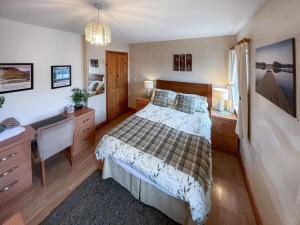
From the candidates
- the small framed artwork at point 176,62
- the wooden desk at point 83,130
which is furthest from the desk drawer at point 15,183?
the small framed artwork at point 176,62

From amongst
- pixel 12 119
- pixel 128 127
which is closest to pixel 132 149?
pixel 128 127

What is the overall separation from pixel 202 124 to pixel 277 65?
1.63m

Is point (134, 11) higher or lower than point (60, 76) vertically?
higher

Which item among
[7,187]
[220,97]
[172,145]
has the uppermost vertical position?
[220,97]

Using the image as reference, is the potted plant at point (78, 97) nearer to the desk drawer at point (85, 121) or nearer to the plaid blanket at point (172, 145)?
the desk drawer at point (85, 121)

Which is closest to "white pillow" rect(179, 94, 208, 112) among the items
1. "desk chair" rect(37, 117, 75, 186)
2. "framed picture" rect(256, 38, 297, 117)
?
"framed picture" rect(256, 38, 297, 117)

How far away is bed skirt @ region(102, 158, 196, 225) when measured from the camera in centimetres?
168

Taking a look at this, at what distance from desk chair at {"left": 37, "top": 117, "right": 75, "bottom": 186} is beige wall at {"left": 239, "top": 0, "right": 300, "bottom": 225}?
2.42 m

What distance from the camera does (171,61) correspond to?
4.13 meters

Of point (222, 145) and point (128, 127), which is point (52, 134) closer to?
point (128, 127)

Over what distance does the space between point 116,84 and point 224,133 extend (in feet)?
9.92

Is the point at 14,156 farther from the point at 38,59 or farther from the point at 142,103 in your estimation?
the point at 142,103

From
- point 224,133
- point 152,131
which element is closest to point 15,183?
point 152,131

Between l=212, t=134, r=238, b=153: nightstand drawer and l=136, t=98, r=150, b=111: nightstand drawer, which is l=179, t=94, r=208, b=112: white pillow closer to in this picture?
l=212, t=134, r=238, b=153: nightstand drawer
